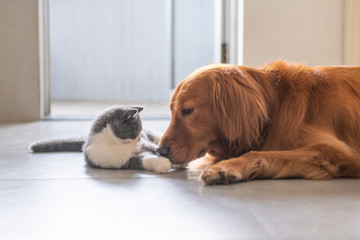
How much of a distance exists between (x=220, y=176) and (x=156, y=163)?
0.35 m

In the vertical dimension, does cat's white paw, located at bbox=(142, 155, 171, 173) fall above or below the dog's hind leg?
below

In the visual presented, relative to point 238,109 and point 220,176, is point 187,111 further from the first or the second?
point 220,176

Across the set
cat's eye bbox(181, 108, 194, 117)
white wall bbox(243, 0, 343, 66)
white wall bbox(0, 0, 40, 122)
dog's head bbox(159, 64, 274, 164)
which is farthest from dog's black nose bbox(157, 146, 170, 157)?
white wall bbox(0, 0, 40, 122)

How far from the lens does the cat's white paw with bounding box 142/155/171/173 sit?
5.77ft

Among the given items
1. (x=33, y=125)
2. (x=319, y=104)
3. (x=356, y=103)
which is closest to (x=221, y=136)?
(x=319, y=104)

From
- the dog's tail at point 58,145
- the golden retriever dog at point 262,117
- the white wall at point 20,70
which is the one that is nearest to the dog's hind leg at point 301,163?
the golden retriever dog at point 262,117

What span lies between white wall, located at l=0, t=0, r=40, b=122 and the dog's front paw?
293 centimetres

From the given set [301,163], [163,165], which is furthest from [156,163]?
[301,163]

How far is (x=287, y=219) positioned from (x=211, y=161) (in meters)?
0.72

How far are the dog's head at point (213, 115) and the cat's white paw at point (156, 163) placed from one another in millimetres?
32

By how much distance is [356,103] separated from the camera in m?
1.76

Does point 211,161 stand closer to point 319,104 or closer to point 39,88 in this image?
point 319,104

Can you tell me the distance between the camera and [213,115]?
175 centimetres

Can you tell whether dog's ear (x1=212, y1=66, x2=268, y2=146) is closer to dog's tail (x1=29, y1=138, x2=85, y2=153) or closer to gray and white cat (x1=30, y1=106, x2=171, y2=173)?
gray and white cat (x1=30, y1=106, x2=171, y2=173)
